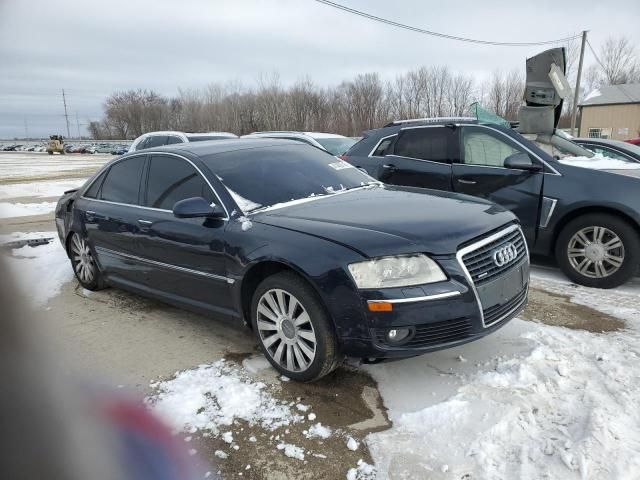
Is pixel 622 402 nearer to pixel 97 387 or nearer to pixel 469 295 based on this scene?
pixel 469 295

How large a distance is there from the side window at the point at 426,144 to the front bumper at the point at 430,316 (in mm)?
3313

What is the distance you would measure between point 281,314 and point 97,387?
1269 mm

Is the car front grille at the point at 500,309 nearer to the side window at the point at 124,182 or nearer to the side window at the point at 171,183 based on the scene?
the side window at the point at 171,183

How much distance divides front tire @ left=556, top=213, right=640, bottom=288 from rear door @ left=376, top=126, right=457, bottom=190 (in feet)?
4.87

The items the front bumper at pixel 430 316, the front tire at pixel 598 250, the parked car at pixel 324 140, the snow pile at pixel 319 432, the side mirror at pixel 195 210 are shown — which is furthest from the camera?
the parked car at pixel 324 140

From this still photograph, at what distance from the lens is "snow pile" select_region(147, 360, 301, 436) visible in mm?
2854

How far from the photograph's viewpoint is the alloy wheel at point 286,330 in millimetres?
3127

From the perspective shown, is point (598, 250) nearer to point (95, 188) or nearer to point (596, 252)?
point (596, 252)

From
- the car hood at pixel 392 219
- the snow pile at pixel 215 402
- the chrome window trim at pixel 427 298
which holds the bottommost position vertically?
the snow pile at pixel 215 402

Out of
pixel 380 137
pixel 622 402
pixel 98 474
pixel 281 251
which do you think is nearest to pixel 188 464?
pixel 98 474

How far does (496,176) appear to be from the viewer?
18.2ft

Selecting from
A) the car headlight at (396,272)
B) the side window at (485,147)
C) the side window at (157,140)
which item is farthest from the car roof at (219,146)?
the side window at (157,140)

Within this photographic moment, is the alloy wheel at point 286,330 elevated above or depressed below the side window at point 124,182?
below

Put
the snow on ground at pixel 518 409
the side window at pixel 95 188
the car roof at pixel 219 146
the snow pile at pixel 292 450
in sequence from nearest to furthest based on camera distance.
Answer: the snow on ground at pixel 518 409 < the snow pile at pixel 292 450 < the car roof at pixel 219 146 < the side window at pixel 95 188
